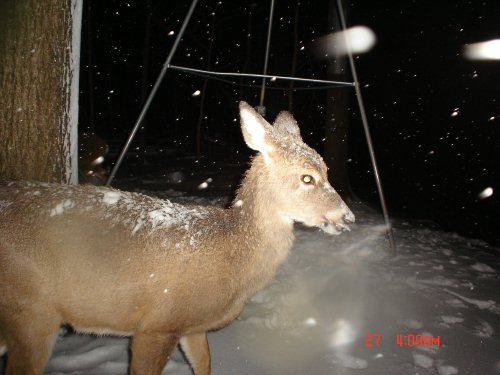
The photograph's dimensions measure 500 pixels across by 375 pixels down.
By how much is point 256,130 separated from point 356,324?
2.38 metres

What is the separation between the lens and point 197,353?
311 centimetres

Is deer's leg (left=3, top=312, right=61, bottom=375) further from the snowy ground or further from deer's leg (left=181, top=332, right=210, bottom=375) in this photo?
deer's leg (left=181, top=332, right=210, bottom=375)

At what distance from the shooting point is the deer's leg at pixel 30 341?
251 cm

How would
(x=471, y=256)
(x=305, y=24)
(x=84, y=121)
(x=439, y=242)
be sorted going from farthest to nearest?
(x=84, y=121) → (x=305, y=24) → (x=439, y=242) → (x=471, y=256)

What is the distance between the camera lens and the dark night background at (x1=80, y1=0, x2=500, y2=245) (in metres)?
17.3

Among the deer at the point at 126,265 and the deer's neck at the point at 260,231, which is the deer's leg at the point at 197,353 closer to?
the deer at the point at 126,265

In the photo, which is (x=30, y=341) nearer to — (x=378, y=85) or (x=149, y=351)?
(x=149, y=351)

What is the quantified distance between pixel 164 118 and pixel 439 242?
140 feet

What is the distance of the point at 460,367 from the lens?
3342mm

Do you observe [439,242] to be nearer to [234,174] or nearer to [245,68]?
[234,174]

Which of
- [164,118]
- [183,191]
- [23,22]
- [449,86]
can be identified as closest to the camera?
[23,22]

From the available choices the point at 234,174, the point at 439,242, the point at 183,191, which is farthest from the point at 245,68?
the point at 439,242
